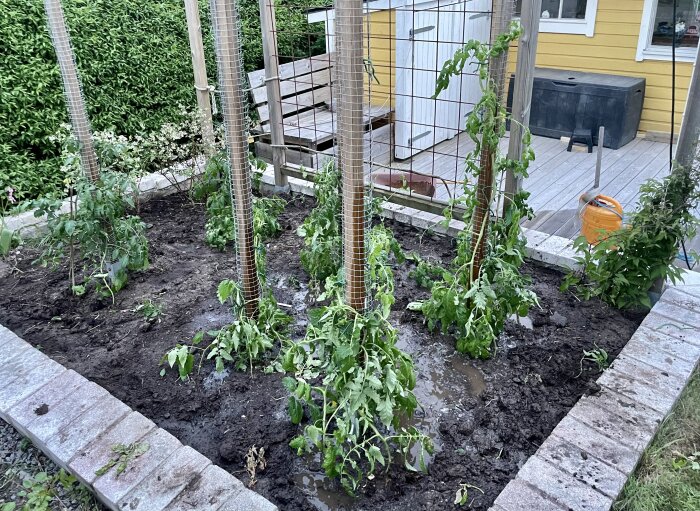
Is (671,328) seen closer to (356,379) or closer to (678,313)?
(678,313)

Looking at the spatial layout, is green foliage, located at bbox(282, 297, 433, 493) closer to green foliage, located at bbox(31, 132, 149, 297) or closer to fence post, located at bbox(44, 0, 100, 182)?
green foliage, located at bbox(31, 132, 149, 297)

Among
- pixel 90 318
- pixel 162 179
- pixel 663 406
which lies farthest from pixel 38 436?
pixel 162 179

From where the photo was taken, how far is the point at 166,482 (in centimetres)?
188

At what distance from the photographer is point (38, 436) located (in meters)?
2.12

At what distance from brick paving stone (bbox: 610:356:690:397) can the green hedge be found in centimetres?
276

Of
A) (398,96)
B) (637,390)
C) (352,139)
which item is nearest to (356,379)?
(352,139)

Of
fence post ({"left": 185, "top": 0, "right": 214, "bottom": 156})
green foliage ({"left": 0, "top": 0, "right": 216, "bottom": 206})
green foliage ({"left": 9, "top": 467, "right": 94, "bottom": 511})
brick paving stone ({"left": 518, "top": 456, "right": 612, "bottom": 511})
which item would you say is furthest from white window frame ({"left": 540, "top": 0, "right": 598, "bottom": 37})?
green foliage ({"left": 9, "top": 467, "right": 94, "bottom": 511})

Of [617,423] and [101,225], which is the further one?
[101,225]

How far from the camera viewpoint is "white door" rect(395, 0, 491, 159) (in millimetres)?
5316

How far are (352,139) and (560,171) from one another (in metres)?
4.09

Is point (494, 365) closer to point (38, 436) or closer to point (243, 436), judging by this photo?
point (243, 436)

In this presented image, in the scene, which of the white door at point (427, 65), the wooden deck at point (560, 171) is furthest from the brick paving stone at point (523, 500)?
the white door at point (427, 65)

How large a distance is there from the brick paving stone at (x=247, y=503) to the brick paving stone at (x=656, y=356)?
1609mm

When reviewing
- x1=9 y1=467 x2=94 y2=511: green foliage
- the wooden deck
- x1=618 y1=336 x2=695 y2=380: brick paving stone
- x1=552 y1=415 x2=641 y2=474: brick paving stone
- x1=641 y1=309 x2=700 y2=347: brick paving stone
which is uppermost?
x1=641 y1=309 x2=700 y2=347: brick paving stone
